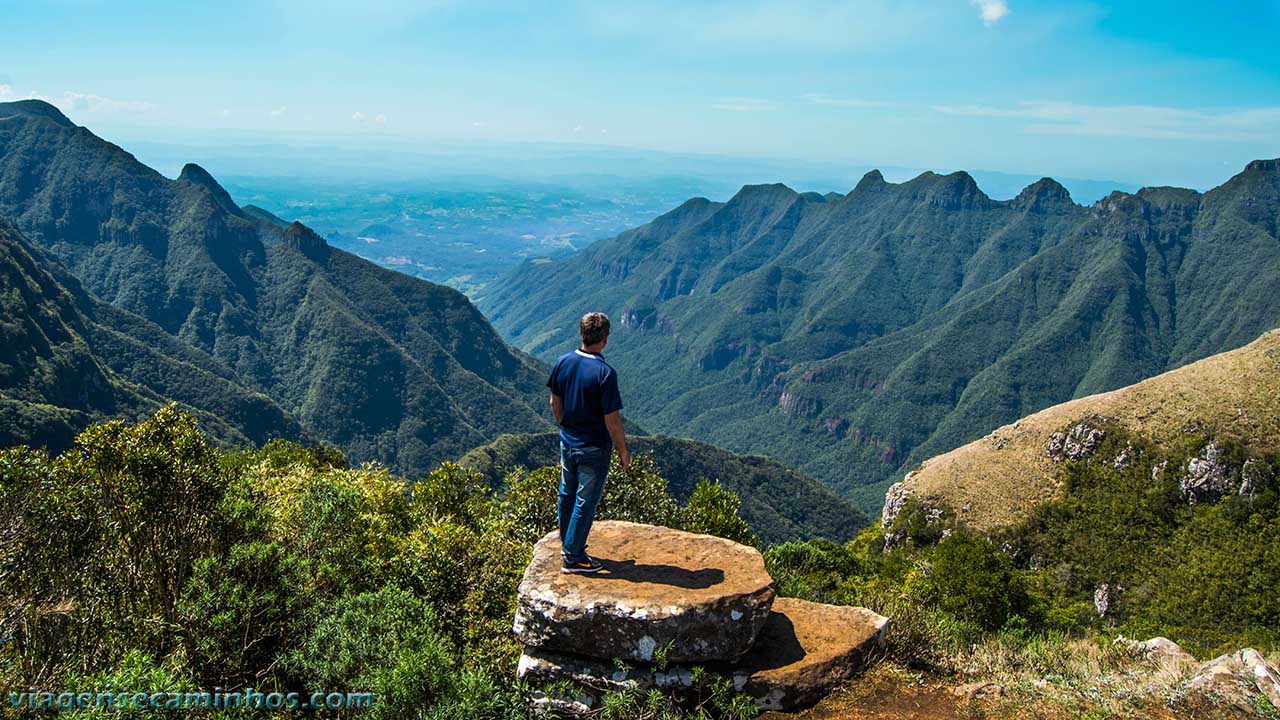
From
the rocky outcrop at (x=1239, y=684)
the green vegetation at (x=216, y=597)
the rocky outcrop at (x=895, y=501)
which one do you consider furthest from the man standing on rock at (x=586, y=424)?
the rocky outcrop at (x=895, y=501)

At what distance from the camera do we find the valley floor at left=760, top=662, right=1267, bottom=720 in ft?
28.5

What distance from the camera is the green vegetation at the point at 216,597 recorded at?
26.8ft

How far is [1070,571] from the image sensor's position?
192ft

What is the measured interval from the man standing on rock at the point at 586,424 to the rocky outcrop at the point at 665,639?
0.61 meters

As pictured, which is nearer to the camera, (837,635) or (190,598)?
(190,598)

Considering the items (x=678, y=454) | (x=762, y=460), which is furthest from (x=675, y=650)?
(x=762, y=460)

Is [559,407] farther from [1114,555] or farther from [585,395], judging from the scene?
[1114,555]

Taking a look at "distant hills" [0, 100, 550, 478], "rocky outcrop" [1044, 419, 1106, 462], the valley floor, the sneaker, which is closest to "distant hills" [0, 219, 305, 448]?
"distant hills" [0, 100, 550, 478]

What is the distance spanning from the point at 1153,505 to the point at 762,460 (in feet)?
293

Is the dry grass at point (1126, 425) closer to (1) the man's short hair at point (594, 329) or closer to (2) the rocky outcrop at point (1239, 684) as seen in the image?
(2) the rocky outcrop at point (1239, 684)

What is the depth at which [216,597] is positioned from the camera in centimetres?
888

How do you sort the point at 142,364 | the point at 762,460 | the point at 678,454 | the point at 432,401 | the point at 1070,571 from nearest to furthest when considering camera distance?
1. the point at 1070,571
2. the point at 678,454
3. the point at 142,364
4. the point at 762,460
5. the point at 432,401

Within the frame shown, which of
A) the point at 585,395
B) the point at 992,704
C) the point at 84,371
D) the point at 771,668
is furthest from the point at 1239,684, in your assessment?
the point at 84,371

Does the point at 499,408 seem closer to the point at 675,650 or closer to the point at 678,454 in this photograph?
the point at 678,454
